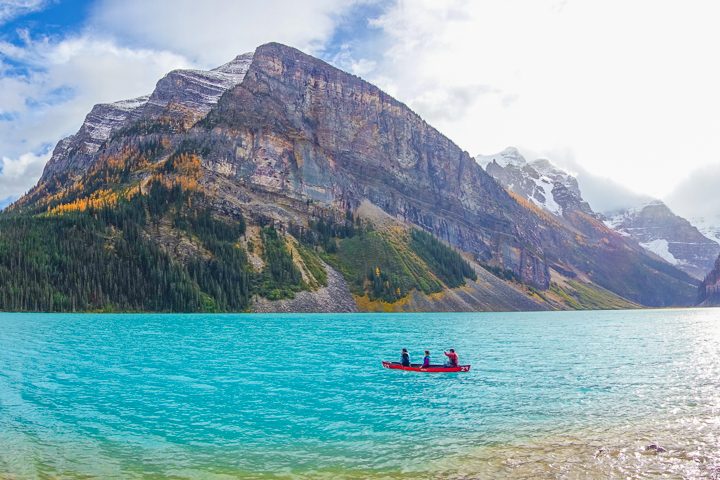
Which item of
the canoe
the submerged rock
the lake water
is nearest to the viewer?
the lake water

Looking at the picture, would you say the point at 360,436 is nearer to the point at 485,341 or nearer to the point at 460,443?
the point at 460,443

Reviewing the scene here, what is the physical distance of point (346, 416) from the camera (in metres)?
35.7

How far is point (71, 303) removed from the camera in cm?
17325

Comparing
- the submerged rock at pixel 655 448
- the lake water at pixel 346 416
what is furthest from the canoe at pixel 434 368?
the submerged rock at pixel 655 448

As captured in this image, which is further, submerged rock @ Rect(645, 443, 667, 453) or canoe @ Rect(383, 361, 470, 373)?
canoe @ Rect(383, 361, 470, 373)

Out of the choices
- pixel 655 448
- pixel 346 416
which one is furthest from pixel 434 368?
pixel 655 448

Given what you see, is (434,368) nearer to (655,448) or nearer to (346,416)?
(346,416)

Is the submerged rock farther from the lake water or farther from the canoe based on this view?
the canoe

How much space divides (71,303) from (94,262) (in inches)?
759

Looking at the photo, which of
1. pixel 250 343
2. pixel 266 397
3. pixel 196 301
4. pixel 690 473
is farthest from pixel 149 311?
pixel 690 473

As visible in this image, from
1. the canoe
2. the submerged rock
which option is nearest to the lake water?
the submerged rock

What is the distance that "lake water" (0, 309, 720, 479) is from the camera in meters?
25.5

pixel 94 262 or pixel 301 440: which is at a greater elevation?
pixel 94 262

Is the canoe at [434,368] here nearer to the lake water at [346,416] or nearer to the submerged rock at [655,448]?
the lake water at [346,416]
